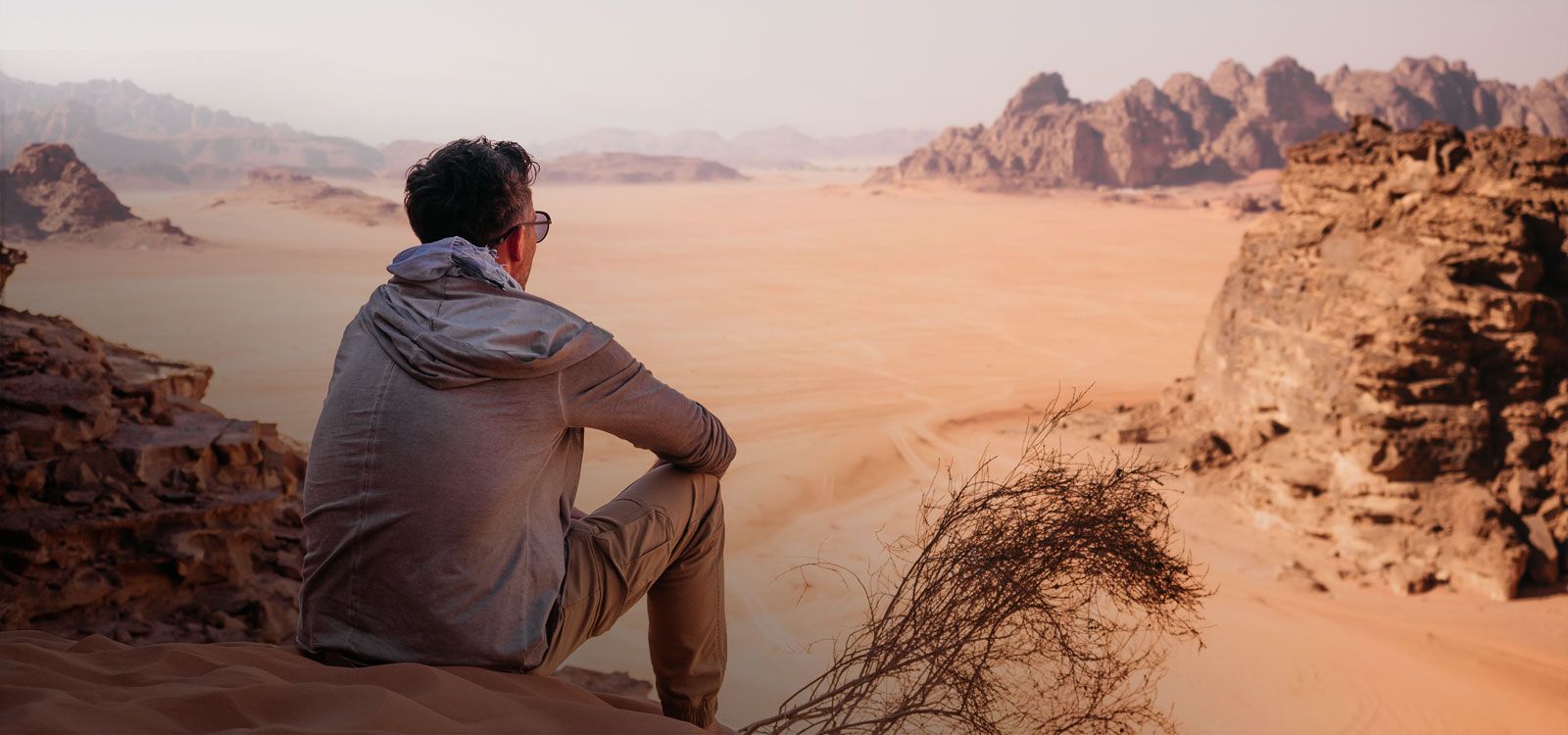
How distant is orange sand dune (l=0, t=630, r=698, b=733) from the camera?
5.41ft

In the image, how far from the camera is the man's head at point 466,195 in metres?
2.12

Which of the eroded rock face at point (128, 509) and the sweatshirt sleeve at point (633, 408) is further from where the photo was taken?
the eroded rock face at point (128, 509)

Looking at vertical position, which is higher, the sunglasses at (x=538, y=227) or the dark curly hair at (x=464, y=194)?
the dark curly hair at (x=464, y=194)

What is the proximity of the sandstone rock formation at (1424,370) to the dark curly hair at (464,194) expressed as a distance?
199 inches

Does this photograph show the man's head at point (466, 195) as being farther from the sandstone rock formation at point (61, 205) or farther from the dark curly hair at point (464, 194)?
the sandstone rock formation at point (61, 205)

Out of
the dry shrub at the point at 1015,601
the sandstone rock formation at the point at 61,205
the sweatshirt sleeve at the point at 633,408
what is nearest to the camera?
the sweatshirt sleeve at the point at 633,408

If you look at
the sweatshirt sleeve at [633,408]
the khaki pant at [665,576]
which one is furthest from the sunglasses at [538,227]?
the khaki pant at [665,576]

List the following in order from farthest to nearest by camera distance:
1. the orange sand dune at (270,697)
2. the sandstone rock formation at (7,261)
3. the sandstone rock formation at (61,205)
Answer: the sandstone rock formation at (61,205) < the sandstone rock formation at (7,261) < the orange sand dune at (270,697)

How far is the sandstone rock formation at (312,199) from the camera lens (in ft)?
95.1

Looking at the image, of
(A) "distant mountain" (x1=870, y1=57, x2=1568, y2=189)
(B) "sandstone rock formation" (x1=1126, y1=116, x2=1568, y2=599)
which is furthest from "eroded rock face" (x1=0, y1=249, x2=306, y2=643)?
(A) "distant mountain" (x1=870, y1=57, x2=1568, y2=189)

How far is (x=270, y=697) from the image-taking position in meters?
1.76

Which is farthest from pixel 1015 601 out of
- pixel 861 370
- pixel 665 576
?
pixel 861 370

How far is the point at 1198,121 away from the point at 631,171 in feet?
104

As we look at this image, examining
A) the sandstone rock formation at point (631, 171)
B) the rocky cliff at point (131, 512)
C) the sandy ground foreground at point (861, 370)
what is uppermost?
the sandstone rock formation at point (631, 171)
